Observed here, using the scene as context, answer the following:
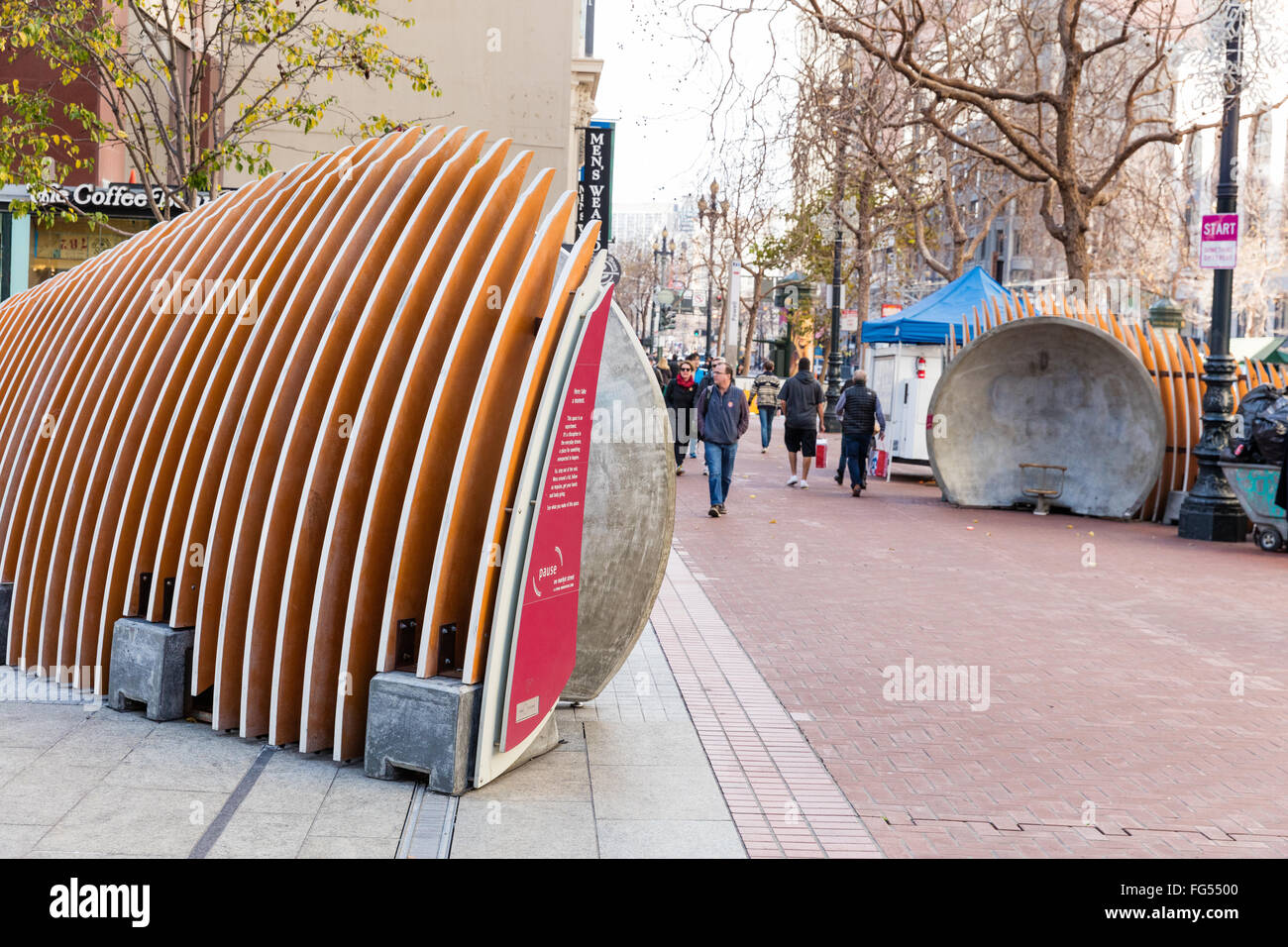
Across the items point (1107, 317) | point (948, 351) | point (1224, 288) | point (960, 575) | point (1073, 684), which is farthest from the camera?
point (948, 351)

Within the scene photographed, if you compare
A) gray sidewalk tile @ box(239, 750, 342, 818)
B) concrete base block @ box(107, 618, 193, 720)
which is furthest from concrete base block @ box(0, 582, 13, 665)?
gray sidewalk tile @ box(239, 750, 342, 818)

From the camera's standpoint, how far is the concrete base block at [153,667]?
231 inches

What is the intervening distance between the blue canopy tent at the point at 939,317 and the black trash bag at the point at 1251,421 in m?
6.14

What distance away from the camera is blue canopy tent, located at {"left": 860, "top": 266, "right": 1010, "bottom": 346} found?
21406mm

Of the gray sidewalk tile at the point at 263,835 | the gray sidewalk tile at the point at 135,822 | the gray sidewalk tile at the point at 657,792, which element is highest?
the gray sidewalk tile at the point at 135,822

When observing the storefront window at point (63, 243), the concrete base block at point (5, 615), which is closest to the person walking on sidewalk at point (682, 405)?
the storefront window at point (63, 243)

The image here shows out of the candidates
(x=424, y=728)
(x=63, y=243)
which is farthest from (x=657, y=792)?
(x=63, y=243)

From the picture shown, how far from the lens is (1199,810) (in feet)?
17.8

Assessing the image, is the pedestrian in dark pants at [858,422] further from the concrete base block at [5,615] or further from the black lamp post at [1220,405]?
the concrete base block at [5,615]

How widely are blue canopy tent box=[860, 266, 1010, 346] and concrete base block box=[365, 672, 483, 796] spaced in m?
16.2

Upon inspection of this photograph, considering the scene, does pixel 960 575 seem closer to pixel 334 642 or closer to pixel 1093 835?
pixel 1093 835

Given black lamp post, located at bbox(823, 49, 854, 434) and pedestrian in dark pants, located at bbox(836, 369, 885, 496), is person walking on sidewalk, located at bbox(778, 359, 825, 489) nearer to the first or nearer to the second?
pedestrian in dark pants, located at bbox(836, 369, 885, 496)
